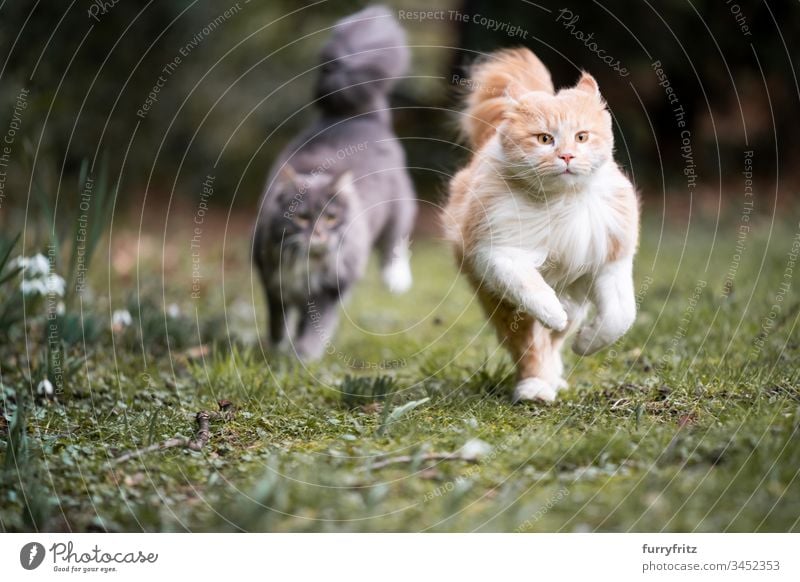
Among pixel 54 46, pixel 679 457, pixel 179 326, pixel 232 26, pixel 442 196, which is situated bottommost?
pixel 679 457

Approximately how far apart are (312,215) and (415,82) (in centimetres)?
→ 614

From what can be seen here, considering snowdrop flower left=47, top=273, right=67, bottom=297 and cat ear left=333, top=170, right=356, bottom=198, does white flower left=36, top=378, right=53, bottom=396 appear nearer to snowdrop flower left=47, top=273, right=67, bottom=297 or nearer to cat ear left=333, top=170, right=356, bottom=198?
snowdrop flower left=47, top=273, right=67, bottom=297

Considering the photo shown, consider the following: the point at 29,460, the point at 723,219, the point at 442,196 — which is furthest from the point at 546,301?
the point at 723,219

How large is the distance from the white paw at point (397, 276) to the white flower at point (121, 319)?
8.16 ft

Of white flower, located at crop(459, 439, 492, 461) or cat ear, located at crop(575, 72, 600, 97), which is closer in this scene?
white flower, located at crop(459, 439, 492, 461)

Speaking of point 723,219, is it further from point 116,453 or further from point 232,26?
point 116,453

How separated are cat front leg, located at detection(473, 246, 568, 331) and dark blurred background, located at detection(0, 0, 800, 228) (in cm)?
419

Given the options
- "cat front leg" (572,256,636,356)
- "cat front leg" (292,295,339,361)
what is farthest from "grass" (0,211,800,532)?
"cat front leg" (572,256,636,356)

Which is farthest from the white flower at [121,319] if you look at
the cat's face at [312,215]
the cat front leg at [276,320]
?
the cat's face at [312,215]

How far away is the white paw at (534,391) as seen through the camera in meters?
3.98

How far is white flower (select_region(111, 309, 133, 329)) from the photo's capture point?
5.12 m

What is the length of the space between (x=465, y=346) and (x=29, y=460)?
8.68ft

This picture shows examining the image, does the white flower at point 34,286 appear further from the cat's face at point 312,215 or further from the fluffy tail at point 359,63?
the fluffy tail at point 359,63

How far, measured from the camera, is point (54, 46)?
7598mm
